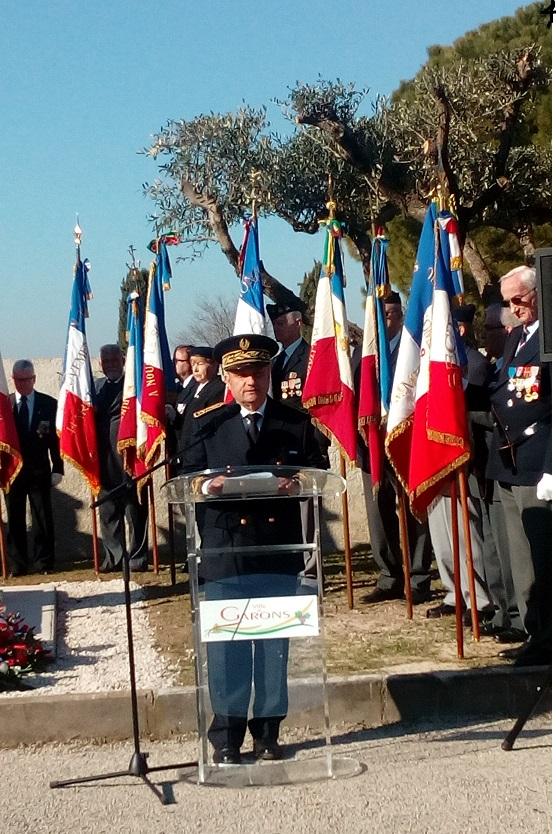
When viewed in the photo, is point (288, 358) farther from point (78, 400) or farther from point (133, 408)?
point (78, 400)

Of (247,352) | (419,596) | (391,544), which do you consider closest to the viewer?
(247,352)

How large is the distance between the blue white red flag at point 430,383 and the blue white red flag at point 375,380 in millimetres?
964

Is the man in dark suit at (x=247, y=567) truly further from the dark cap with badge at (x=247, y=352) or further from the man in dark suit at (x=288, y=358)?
the man in dark suit at (x=288, y=358)

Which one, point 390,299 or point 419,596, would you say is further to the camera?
point 390,299

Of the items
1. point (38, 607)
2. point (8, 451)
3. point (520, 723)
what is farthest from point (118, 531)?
point (520, 723)

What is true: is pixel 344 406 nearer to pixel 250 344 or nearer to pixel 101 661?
pixel 101 661

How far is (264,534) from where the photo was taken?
5250 mm

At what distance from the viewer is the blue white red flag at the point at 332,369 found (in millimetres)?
8531

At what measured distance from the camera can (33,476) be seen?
11898 millimetres

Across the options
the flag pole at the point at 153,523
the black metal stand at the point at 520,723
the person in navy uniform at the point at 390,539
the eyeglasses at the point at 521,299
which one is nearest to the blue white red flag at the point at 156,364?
the flag pole at the point at 153,523

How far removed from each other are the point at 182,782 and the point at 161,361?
235 inches

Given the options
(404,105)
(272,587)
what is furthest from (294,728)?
(404,105)

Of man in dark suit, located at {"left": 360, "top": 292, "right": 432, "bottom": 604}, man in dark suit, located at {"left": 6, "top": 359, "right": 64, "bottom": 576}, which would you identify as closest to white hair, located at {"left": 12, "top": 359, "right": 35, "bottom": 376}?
man in dark suit, located at {"left": 6, "top": 359, "right": 64, "bottom": 576}

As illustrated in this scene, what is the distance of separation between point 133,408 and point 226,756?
241 inches
